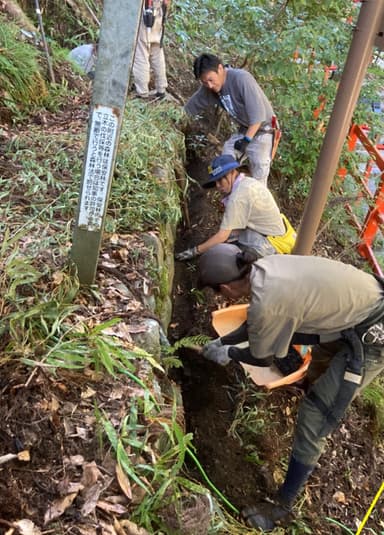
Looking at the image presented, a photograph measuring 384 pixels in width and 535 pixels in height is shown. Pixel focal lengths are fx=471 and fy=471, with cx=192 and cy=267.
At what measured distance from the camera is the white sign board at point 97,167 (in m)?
2.36

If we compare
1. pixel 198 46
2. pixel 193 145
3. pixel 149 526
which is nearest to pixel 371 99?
pixel 193 145

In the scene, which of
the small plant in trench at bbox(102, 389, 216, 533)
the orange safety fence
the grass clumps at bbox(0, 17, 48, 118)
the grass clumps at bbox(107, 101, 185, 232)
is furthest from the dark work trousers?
the orange safety fence

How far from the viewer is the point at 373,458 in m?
Answer: 4.56

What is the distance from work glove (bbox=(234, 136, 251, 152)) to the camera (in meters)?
5.84

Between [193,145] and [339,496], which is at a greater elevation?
[193,145]

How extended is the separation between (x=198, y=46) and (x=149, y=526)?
8231mm

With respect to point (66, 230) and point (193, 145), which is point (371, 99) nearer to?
point (193, 145)

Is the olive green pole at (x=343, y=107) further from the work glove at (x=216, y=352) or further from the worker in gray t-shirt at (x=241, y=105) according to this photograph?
the worker in gray t-shirt at (x=241, y=105)

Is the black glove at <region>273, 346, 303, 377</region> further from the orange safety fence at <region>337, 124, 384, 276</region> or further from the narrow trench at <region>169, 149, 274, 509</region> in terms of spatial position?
the orange safety fence at <region>337, 124, 384, 276</region>

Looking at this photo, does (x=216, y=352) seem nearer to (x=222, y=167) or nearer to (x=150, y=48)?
(x=222, y=167)

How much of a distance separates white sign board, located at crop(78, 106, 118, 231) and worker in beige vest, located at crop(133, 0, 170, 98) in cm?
439

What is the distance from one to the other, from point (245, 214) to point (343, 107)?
146 centimetres

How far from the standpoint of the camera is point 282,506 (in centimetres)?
364

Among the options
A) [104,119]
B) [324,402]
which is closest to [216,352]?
[324,402]
